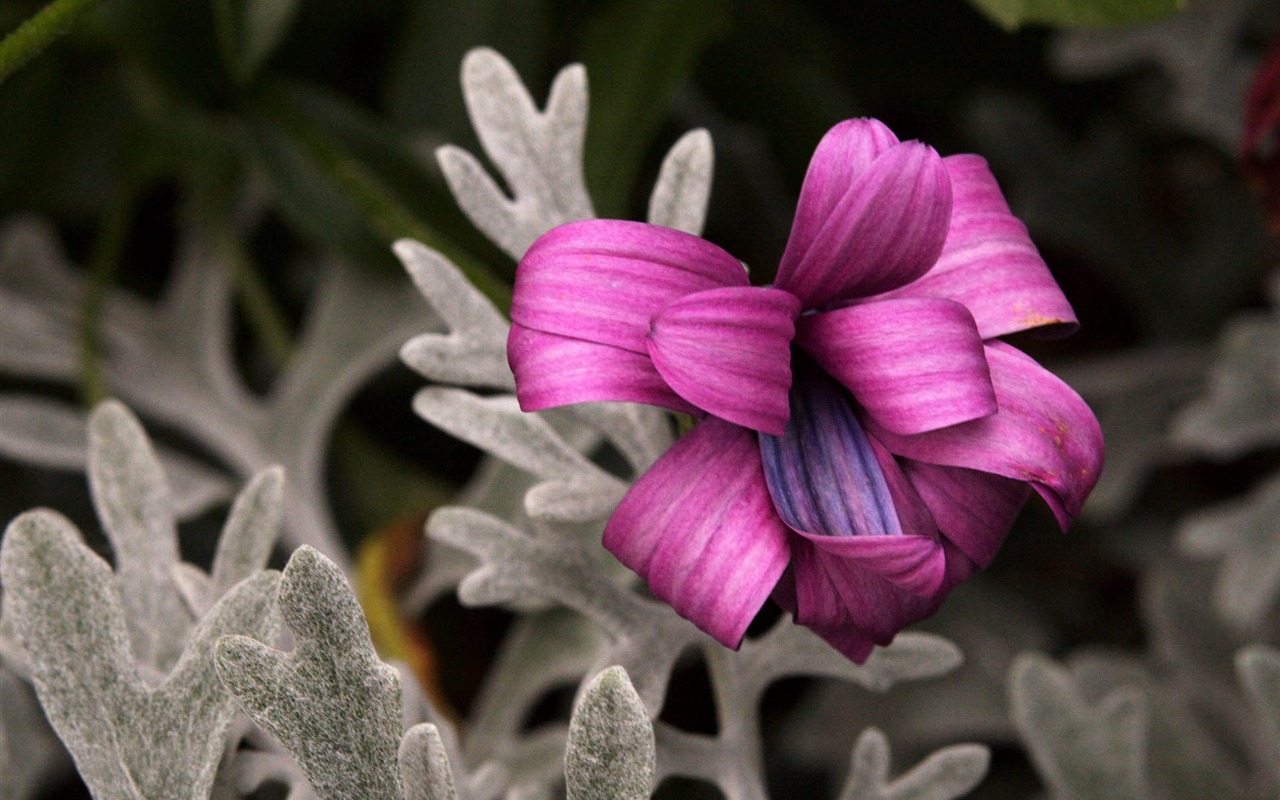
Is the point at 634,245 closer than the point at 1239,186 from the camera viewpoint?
Yes

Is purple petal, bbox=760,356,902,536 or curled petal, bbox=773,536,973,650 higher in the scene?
purple petal, bbox=760,356,902,536

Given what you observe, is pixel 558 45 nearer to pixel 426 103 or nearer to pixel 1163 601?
pixel 426 103

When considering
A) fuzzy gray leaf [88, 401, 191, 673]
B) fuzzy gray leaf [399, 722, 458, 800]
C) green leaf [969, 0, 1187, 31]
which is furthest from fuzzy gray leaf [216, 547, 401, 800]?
green leaf [969, 0, 1187, 31]

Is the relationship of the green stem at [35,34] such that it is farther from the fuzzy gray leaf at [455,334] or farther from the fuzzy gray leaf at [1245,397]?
the fuzzy gray leaf at [1245,397]

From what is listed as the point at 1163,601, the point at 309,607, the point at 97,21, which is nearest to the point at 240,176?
the point at 97,21

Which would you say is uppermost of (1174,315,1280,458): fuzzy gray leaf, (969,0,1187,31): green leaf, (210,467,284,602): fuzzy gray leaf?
(969,0,1187,31): green leaf

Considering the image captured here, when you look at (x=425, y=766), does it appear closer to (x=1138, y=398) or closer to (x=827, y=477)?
(x=827, y=477)

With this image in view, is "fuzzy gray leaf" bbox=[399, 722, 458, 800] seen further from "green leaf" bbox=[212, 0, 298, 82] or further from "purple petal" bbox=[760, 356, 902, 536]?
"green leaf" bbox=[212, 0, 298, 82]
